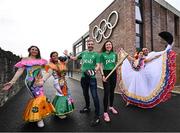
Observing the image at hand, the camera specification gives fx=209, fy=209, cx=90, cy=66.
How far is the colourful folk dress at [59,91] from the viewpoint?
5.04 metres

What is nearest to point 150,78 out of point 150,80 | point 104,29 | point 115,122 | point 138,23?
point 150,80

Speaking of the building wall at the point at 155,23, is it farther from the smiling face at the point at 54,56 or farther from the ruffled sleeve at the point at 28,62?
the ruffled sleeve at the point at 28,62

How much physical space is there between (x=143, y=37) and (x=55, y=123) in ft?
54.6

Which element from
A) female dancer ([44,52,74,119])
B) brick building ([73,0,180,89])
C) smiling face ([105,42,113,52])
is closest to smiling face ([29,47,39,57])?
female dancer ([44,52,74,119])

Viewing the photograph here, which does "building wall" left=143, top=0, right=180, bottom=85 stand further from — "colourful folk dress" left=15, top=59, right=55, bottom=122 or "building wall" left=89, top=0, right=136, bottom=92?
"colourful folk dress" left=15, top=59, right=55, bottom=122

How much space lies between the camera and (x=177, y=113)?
574 cm

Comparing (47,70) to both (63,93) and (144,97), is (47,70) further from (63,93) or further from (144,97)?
(144,97)

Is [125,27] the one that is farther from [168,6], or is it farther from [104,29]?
[168,6]

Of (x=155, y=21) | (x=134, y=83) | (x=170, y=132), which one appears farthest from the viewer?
(x=155, y=21)

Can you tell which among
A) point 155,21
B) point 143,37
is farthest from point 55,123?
point 155,21

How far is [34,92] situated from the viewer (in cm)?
454

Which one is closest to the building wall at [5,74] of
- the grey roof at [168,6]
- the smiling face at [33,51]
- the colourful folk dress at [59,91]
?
the colourful folk dress at [59,91]

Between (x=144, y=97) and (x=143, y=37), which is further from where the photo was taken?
(x=143, y=37)

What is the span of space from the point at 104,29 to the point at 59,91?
18.6m
